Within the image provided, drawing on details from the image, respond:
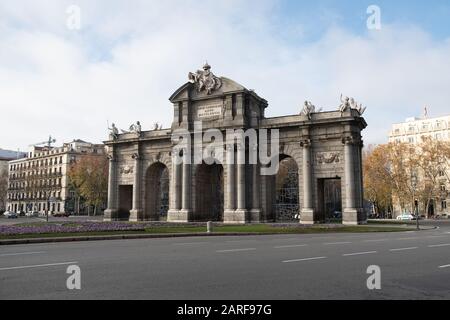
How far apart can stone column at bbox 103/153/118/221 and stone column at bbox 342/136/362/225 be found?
2700 cm

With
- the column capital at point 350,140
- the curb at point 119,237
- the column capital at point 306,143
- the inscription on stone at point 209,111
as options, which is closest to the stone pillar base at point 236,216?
the column capital at point 306,143

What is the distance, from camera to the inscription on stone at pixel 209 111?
4558cm

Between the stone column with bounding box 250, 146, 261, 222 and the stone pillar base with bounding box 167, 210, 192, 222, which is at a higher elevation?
the stone column with bounding box 250, 146, 261, 222

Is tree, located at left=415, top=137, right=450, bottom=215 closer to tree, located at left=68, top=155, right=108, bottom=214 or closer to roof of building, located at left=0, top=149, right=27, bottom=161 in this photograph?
tree, located at left=68, top=155, right=108, bottom=214

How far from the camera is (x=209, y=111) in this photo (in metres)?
46.2

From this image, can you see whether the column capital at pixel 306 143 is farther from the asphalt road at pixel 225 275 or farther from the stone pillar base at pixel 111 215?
the asphalt road at pixel 225 275

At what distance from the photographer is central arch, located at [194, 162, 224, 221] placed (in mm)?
46594

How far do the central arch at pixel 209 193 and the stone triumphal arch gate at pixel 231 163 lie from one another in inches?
4.2

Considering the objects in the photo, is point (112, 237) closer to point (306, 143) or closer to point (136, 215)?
point (306, 143)

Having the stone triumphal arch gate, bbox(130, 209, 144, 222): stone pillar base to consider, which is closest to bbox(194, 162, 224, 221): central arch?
the stone triumphal arch gate

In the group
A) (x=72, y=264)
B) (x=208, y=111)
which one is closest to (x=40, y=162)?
(x=208, y=111)

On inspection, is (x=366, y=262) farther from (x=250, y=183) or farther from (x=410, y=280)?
(x=250, y=183)
